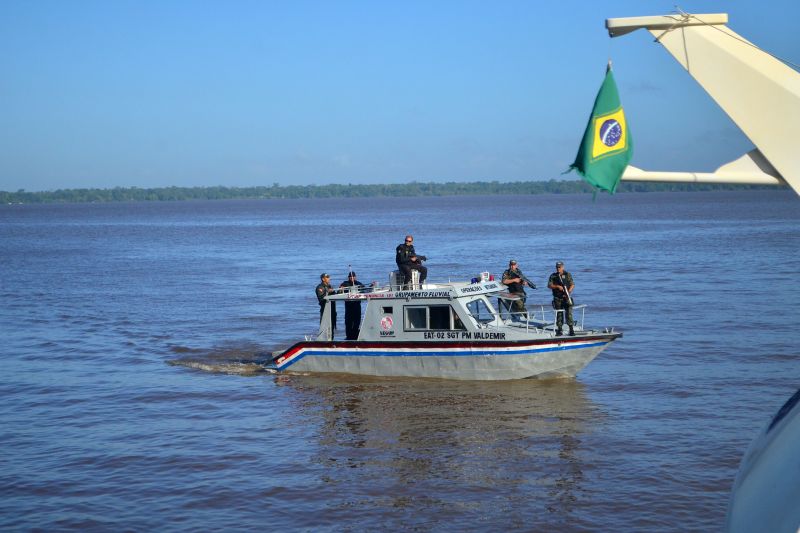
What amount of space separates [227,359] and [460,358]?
24.7 ft

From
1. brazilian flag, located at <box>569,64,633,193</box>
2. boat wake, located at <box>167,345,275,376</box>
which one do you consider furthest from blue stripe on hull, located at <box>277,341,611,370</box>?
brazilian flag, located at <box>569,64,633,193</box>

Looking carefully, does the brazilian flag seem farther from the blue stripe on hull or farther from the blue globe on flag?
the blue stripe on hull

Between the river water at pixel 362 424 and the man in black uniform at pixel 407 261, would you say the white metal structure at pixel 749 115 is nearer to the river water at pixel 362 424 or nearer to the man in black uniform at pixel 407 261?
the river water at pixel 362 424

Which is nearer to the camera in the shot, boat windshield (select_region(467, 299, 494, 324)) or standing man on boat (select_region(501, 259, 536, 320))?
boat windshield (select_region(467, 299, 494, 324))

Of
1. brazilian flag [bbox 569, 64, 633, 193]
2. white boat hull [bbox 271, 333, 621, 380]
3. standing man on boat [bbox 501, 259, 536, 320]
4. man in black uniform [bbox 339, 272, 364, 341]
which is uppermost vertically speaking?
brazilian flag [bbox 569, 64, 633, 193]

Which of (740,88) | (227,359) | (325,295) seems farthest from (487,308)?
(740,88)

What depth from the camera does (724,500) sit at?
13984 millimetres

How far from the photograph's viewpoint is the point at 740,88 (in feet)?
23.2

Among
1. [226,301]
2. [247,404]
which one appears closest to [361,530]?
[247,404]

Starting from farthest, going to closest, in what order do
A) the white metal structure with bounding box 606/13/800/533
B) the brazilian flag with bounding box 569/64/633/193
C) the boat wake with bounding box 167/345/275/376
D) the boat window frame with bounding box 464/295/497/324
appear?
the boat wake with bounding box 167/345/275/376
the boat window frame with bounding box 464/295/497/324
the brazilian flag with bounding box 569/64/633/193
the white metal structure with bounding box 606/13/800/533

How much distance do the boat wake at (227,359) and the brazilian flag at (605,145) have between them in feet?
54.3

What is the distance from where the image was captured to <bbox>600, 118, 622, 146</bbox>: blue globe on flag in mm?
7840

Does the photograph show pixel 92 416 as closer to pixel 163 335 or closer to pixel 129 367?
pixel 129 367

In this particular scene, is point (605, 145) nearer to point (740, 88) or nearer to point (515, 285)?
point (740, 88)
